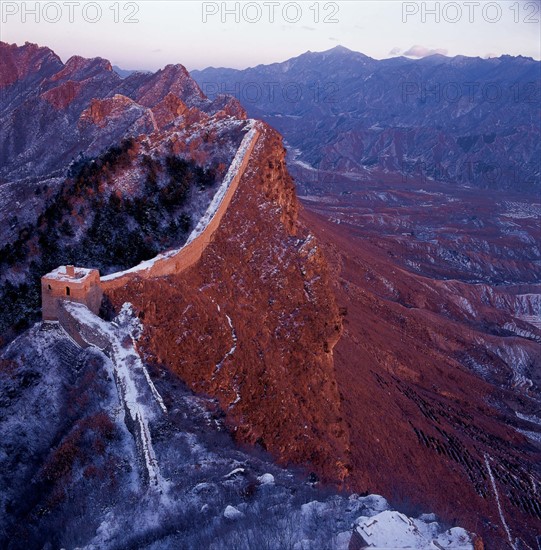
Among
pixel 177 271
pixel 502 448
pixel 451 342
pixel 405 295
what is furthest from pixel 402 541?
pixel 405 295

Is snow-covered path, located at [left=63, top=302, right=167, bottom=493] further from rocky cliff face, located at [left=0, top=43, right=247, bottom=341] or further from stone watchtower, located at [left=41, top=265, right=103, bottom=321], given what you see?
rocky cliff face, located at [left=0, top=43, right=247, bottom=341]

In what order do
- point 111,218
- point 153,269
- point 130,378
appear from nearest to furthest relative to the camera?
1. point 130,378
2. point 153,269
3. point 111,218

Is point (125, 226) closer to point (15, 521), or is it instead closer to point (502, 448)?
point (15, 521)

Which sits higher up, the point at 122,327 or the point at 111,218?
the point at 111,218

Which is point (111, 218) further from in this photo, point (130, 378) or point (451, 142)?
point (451, 142)

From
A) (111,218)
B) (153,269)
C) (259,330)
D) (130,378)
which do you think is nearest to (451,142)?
(111,218)
